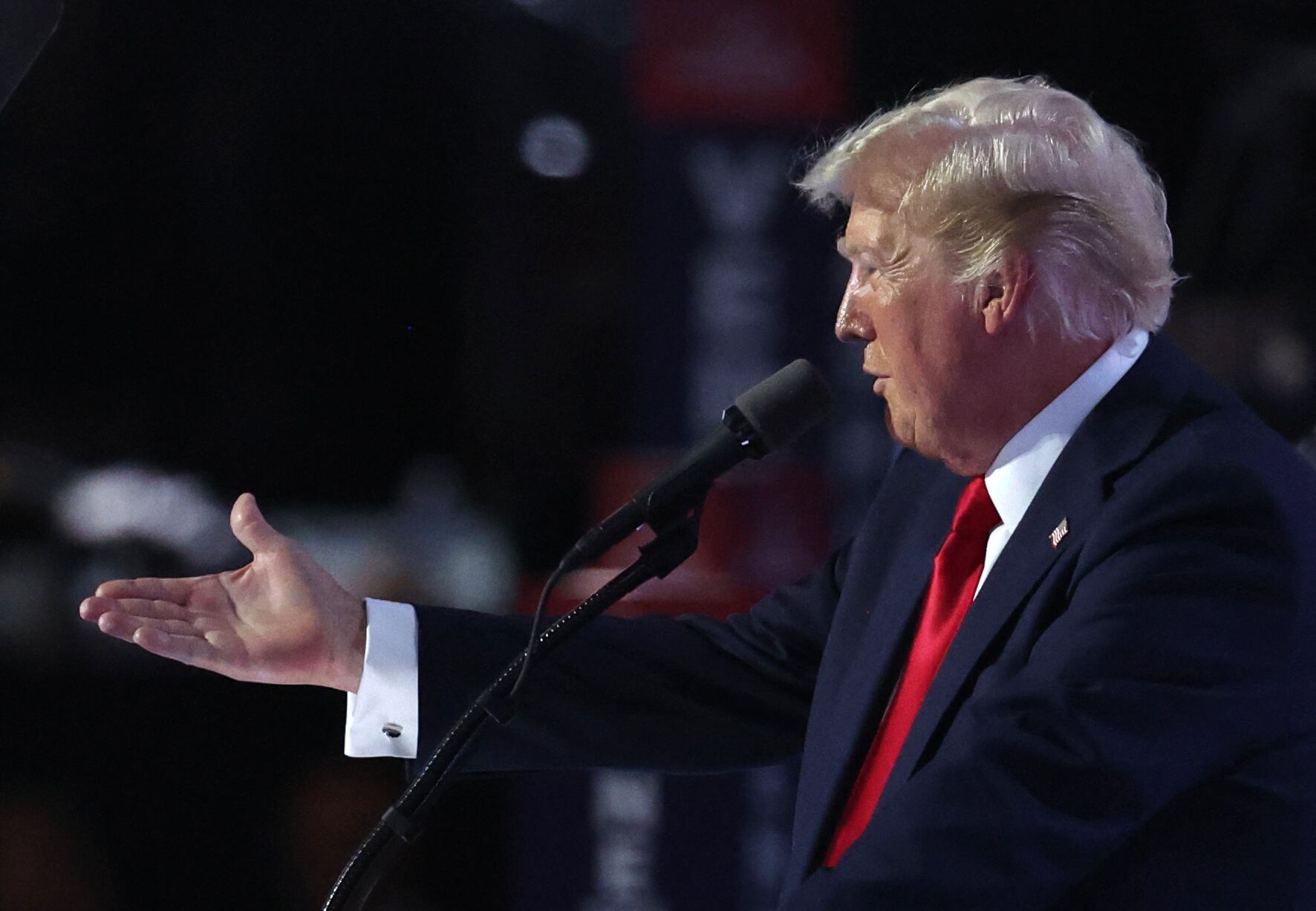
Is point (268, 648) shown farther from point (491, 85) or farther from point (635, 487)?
point (491, 85)

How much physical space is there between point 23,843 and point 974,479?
2.30 meters

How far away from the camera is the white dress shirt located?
1.36 m

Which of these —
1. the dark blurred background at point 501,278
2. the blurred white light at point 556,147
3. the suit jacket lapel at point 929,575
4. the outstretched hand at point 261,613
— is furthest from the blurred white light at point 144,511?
the suit jacket lapel at point 929,575

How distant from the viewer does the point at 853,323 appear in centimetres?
147

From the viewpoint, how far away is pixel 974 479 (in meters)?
1.45

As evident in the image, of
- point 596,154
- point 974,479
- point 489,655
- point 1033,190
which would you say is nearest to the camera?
point 1033,190

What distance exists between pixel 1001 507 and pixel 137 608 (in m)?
0.89

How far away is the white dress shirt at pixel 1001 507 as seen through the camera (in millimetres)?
1359

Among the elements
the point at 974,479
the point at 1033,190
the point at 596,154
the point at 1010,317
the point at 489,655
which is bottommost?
the point at 489,655

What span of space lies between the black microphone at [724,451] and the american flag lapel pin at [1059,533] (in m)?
0.25

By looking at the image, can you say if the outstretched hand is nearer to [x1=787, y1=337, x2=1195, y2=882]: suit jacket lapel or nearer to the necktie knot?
[x1=787, y1=337, x2=1195, y2=882]: suit jacket lapel

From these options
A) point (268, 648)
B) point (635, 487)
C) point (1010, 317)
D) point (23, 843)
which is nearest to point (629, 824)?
point (635, 487)

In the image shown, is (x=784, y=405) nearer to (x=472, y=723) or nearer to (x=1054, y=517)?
(x=1054, y=517)

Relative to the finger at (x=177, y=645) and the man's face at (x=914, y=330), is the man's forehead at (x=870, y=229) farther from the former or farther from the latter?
the finger at (x=177, y=645)
